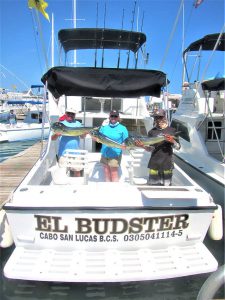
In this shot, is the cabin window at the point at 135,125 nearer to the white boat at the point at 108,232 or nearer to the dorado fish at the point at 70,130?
the dorado fish at the point at 70,130

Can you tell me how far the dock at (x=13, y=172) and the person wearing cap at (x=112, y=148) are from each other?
2.51 meters

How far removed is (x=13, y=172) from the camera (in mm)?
8672

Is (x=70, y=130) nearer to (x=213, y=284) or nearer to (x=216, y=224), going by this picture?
(x=216, y=224)

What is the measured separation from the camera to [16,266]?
2.99 m

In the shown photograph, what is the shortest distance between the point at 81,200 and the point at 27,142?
17.9 m

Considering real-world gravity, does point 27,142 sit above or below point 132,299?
below

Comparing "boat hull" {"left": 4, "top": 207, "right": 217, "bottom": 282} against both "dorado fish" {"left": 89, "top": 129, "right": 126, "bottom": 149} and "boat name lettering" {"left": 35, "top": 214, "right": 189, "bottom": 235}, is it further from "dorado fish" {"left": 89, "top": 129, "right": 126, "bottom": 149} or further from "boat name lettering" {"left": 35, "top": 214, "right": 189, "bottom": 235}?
"dorado fish" {"left": 89, "top": 129, "right": 126, "bottom": 149}

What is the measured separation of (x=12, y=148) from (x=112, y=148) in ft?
46.8

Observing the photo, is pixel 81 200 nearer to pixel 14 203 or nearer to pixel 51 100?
pixel 14 203

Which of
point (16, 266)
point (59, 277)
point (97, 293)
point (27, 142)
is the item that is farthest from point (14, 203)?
point (27, 142)

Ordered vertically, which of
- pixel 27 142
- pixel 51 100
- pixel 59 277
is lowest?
pixel 27 142

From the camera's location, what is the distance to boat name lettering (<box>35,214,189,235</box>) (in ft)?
10.5

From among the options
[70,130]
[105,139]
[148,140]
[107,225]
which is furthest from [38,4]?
[107,225]

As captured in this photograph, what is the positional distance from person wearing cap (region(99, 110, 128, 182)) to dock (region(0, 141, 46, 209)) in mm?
2506
